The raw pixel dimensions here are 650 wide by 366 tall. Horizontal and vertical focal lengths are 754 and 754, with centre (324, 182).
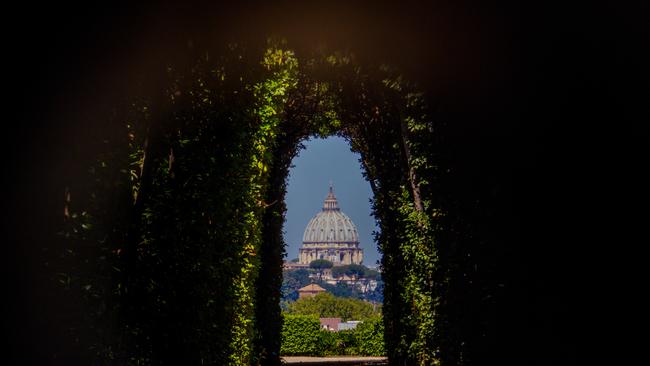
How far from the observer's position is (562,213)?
638 cm

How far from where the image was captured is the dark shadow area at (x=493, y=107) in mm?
5891

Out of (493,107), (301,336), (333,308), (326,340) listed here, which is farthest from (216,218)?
(333,308)

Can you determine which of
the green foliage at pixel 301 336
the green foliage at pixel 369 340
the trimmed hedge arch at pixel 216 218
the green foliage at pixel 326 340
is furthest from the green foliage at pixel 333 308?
the trimmed hedge arch at pixel 216 218

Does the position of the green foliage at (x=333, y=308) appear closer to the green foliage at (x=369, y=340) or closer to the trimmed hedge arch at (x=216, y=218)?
the green foliage at (x=369, y=340)

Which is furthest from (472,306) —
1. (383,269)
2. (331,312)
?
(331,312)

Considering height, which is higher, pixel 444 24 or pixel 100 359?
pixel 444 24

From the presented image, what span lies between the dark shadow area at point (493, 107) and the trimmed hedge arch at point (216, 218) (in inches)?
33.8

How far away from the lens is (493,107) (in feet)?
23.4

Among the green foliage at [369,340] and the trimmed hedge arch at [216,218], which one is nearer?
the trimmed hedge arch at [216,218]

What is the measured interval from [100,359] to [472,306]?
4900 millimetres

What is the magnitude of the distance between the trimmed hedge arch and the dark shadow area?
86 cm

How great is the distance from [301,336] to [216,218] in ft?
147

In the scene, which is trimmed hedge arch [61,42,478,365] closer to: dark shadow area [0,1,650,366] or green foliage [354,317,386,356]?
dark shadow area [0,1,650,366]

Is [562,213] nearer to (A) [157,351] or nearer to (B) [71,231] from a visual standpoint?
(B) [71,231]
